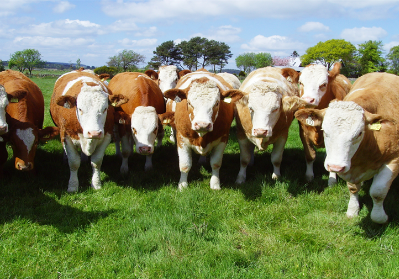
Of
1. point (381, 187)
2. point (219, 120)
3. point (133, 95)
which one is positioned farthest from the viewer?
point (133, 95)

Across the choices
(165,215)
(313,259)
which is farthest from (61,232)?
(313,259)

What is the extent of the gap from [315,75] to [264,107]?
173cm

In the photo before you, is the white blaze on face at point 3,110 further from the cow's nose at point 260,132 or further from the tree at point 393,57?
the tree at point 393,57

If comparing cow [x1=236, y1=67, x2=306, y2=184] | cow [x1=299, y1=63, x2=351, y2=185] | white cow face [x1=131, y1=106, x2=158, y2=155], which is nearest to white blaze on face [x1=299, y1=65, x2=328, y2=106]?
cow [x1=299, y1=63, x2=351, y2=185]

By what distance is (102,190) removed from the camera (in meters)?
5.64

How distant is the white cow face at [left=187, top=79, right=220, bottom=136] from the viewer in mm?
4848

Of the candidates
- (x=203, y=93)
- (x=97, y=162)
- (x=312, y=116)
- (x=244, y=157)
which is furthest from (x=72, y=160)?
(x=312, y=116)

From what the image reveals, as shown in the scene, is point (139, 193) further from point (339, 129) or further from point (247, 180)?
point (339, 129)

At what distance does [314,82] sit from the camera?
19.6ft

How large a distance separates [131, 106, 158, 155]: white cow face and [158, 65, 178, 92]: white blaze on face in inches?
133

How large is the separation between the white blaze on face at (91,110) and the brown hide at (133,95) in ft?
2.84

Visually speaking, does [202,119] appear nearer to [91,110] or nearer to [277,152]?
[91,110]

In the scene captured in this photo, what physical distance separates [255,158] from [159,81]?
3947 mm

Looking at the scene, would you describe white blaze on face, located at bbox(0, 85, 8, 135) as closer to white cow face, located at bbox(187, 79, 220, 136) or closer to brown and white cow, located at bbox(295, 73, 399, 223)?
white cow face, located at bbox(187, 79, 220, 136)
